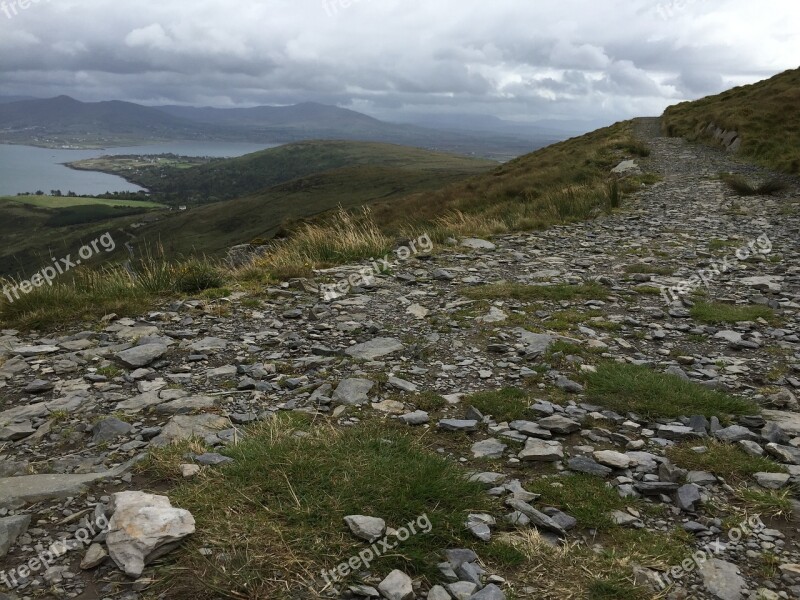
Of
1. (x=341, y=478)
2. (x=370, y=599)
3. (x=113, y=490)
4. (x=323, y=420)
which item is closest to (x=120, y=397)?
(x=113, y=490)

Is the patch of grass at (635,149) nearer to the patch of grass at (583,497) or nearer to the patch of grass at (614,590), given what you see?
the patch of grass at (583,497)

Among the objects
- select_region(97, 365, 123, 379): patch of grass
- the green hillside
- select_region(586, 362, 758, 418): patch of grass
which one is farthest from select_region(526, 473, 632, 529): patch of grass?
the green hillside

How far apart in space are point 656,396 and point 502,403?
169 cm

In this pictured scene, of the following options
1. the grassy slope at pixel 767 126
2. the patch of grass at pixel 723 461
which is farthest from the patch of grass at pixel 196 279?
the grassy slope at pixel 767 126

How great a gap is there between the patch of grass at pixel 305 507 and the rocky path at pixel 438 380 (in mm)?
269

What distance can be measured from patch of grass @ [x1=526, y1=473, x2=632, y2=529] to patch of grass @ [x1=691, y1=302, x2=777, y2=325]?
5.41 m

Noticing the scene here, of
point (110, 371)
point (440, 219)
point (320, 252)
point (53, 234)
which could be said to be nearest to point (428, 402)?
point (110, 371)

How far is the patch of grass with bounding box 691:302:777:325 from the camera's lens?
321 inches

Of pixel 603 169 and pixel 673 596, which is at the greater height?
pixel 603 169

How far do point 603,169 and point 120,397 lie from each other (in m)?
31.2

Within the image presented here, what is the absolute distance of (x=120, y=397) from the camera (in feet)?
18.7

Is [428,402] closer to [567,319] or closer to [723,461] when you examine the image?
[723,461]

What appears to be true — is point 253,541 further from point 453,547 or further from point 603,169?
point 603,169

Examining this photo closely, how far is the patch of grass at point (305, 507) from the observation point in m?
3.04
